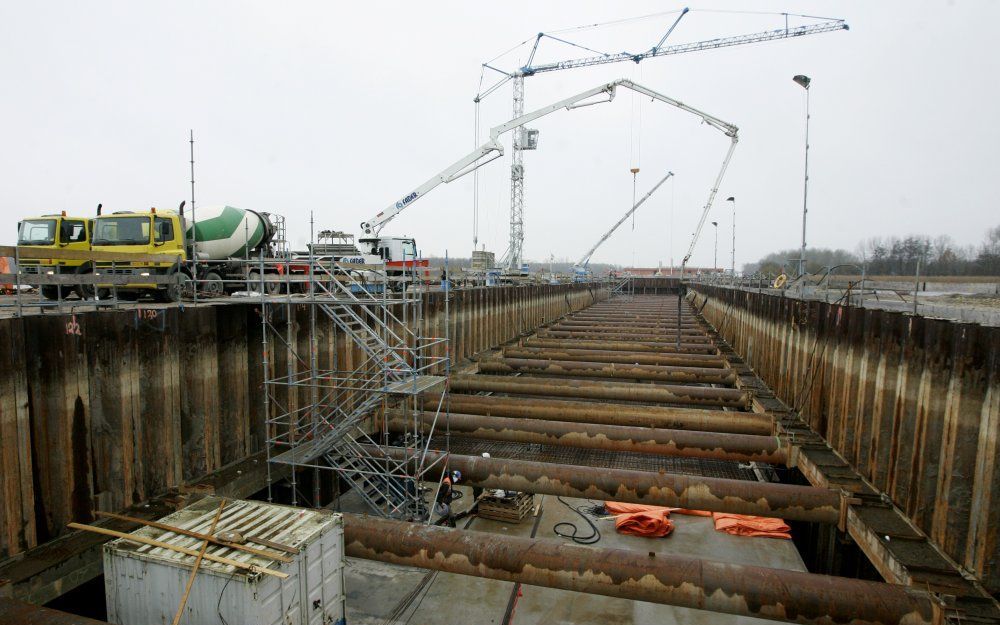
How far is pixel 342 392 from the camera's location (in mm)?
13266

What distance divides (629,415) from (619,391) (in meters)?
3.00

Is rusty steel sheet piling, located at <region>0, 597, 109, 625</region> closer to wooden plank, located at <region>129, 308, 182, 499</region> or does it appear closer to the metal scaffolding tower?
wooden plank, located at <region>129, 308, 182, 499</region>

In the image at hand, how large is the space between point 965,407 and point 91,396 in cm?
1228

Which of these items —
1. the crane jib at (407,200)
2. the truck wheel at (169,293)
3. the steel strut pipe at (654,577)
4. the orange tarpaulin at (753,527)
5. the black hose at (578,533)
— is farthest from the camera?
the crane jib at (407,200)

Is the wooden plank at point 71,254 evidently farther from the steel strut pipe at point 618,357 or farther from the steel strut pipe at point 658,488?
the steel strut pipe at point 618,357

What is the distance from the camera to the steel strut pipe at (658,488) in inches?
362

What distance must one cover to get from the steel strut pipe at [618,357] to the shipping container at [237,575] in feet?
53.8

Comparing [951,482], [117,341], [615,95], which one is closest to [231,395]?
[117,341]

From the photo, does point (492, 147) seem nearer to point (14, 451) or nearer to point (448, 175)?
point (448, 175)

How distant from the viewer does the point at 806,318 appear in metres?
14.0

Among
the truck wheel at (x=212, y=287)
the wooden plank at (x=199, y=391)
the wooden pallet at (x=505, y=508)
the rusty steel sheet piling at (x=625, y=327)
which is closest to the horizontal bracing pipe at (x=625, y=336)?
the rusty steel sheet piling at (x=625, y=327)

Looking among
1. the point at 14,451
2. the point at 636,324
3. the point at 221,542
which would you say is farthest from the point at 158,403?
the point at 636,324

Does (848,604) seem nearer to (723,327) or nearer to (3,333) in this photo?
(3,333)

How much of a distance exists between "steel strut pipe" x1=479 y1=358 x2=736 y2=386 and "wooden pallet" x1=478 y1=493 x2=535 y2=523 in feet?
28.0
